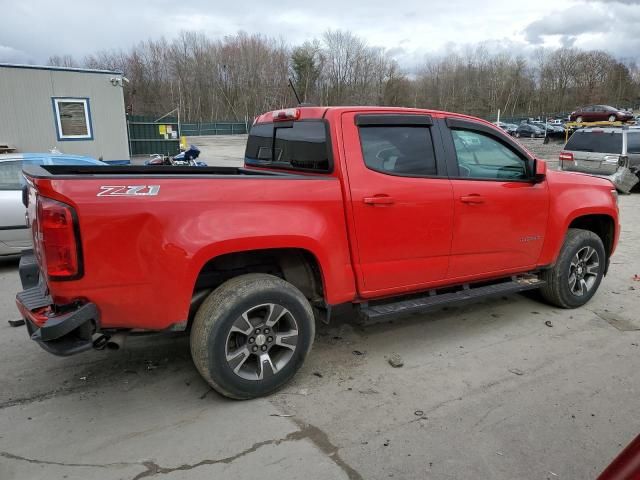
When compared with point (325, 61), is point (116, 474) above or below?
below

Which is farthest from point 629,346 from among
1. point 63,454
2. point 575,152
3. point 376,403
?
point 575,152

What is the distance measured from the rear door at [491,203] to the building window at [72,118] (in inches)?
622

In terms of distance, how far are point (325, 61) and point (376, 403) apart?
86.4 metres

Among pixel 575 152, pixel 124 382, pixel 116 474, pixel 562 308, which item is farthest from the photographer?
pixel 575 152

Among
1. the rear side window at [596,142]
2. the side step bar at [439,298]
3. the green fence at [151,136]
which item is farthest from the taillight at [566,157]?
the green fence at [151,136]

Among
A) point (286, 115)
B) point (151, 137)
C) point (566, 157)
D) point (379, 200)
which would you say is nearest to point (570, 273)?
point (379, 200)

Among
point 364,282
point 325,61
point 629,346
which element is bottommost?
point 629,346

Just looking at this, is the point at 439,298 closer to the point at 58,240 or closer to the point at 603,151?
the point at 58,240

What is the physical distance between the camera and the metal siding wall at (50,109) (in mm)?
15531

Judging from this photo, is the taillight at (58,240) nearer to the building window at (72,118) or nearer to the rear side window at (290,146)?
the rear side window at (290,146)

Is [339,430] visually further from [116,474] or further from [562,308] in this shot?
[562,308]

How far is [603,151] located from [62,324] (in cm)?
1461

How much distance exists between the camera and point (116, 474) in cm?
264

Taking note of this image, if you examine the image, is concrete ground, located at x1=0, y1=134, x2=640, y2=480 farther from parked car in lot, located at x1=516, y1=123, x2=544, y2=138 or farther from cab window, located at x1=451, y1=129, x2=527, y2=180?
parked car in lot, located at x1=516, y1=123, x2=544, y2=138
